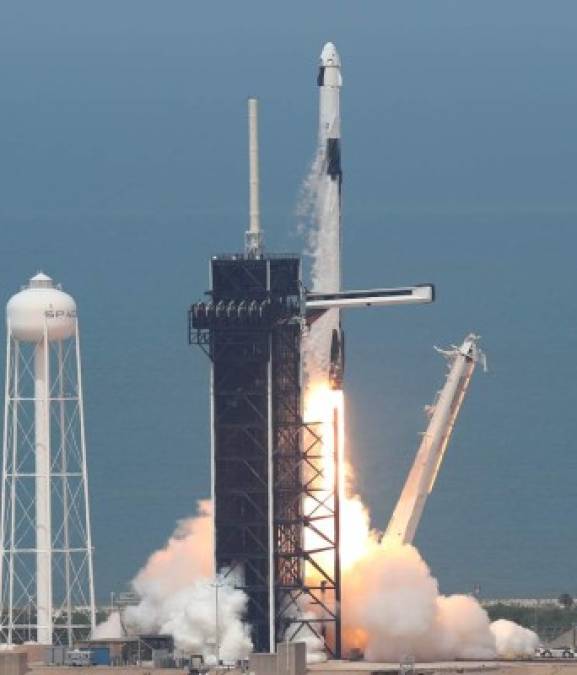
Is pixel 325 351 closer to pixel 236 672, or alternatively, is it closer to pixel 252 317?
pixel 252 317

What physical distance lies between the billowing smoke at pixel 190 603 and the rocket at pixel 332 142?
8348 millimetres

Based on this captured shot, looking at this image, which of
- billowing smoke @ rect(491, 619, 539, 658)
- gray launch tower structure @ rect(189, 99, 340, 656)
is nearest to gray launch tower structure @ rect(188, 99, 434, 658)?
gray launch tower structure @ rect(189, 99, 340, 656)

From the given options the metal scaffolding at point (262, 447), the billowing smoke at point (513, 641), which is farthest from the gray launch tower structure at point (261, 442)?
A: the billowing smoke at point (513, 641)

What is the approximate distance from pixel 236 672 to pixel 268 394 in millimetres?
8992

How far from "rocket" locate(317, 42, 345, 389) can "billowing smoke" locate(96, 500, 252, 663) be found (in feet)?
27.4

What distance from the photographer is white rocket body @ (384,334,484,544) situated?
124 m

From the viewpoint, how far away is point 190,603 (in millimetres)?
122312

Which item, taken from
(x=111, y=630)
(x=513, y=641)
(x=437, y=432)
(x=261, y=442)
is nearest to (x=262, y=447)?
(x=261, y=442)

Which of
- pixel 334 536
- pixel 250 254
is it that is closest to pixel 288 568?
pixel 334 536

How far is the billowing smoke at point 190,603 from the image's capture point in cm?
12131

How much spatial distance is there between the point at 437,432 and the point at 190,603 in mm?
9717

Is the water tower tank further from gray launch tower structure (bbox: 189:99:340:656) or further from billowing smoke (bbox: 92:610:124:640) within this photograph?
billowing smoke (bbox: 92:610:124:640)

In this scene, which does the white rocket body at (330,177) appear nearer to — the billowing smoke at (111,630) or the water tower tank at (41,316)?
the water tower tank at (41,316)

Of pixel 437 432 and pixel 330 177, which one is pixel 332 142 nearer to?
pixel 330 177
